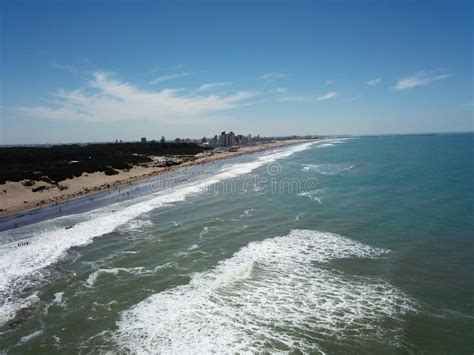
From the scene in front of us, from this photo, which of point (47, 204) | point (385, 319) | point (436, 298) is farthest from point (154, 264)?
point (47, 204)

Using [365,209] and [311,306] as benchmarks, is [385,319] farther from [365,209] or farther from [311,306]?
[365,209]

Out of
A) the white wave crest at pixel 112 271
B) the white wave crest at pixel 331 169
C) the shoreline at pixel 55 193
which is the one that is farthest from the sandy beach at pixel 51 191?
the white wave crest at pixel 331 169

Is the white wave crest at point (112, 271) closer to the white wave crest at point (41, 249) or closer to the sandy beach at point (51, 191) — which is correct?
the white wave crest at point (41, 249)

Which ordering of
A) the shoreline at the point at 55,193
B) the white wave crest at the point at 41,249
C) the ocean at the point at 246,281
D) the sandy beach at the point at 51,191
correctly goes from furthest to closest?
the sandy beach at the point at 51,191 → the shoreline at the point at 55,193 → the white wave crest at the point at 41,249 → the ocean at the point at 246,281

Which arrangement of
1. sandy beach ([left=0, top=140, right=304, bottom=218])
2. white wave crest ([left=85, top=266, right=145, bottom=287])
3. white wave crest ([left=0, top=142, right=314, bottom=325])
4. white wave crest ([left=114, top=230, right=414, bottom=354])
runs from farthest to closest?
sandy beach ([left=0, top=140, right=304, bottom=218])
white wave crest ([left=85, top=266, right=145, bottom=287])
white wave crest ([left=0, top=142, right=314, bottom=325])
white wave crest ([left=114, top=230, right=414, bottom=354])

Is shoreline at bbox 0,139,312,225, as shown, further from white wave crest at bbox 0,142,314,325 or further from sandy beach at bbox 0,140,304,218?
white wave crest at bbox 0,142,314,325

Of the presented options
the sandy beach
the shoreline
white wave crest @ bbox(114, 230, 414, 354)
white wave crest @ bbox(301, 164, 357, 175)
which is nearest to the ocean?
white wave crest @ bbox(114, 230, 414, 354)
